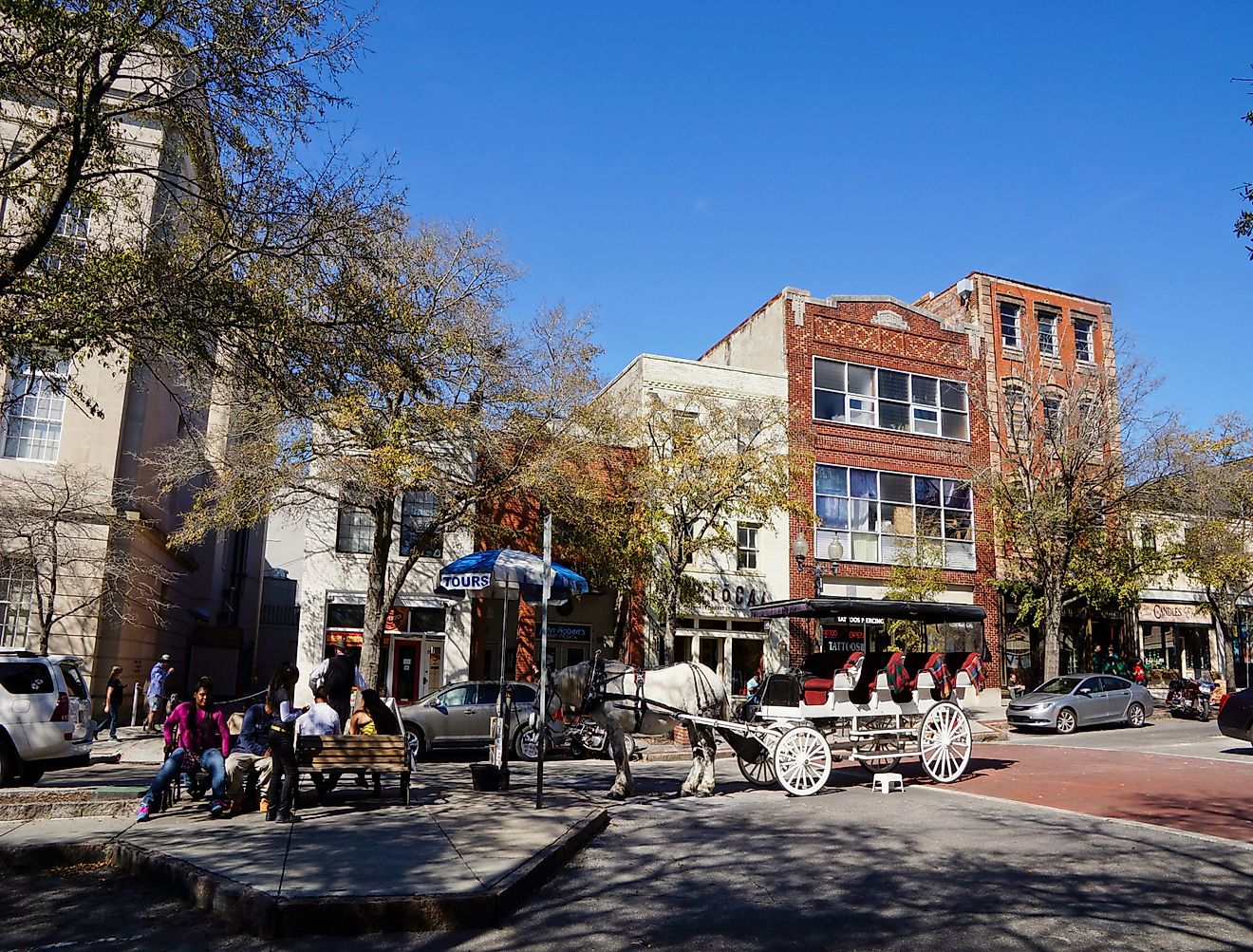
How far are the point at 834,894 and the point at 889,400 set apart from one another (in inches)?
1129

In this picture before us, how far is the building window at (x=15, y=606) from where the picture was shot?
21.8 m

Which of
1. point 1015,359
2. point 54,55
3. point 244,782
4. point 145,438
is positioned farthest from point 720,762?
point 1015,359

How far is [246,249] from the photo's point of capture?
11.2m

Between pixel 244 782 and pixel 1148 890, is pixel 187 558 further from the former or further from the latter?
pixel 1148 890

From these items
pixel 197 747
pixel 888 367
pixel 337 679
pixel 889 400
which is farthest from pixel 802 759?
pixel 888 367

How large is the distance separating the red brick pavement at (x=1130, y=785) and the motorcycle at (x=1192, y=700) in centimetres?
1082

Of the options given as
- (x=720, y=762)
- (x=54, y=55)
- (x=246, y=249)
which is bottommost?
(x=720, y=762)

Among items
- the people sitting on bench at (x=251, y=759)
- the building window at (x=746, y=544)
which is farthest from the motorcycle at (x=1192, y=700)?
the people sitting on bench at (x=251, y=759)

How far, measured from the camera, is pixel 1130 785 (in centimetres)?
1349

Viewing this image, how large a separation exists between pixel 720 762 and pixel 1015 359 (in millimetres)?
24281

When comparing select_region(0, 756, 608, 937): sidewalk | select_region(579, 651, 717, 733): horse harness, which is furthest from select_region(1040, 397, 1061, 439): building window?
select_region(0, 756, 608, 937): sidewalk

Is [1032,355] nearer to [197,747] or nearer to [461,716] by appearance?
[461,716]

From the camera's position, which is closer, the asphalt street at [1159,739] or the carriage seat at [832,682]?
the carriage seat at [832,682]

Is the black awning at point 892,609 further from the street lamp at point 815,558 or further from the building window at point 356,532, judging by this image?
the building window at point 356,532
